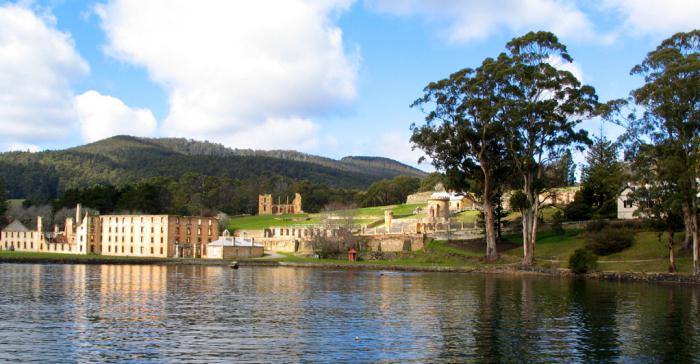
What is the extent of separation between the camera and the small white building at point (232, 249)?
93.8 m

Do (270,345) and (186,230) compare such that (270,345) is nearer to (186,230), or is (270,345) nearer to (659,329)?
(659,329)

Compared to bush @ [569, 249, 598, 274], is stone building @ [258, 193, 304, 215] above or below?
above

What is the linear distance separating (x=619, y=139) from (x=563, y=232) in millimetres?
24274

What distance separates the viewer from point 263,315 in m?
31.6

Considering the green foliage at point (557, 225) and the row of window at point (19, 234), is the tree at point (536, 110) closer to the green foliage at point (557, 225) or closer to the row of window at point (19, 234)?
the green foliage at point (557, 225)

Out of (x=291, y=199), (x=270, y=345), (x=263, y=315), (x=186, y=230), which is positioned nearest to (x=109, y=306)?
(x=263, y=315)

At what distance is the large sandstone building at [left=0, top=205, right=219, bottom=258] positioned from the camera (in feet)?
334

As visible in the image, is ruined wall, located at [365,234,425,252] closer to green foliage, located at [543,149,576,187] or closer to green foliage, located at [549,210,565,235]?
green foliage, located at [549,210,565,235]

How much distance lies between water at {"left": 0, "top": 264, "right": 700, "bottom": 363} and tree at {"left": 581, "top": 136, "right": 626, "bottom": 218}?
11.7 m

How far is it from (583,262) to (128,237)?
69498 millimetres

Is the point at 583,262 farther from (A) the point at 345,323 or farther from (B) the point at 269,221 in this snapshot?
(B) the point at 269,221

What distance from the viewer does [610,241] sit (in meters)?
65.4

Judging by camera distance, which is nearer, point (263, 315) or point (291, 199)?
point (263, 315)

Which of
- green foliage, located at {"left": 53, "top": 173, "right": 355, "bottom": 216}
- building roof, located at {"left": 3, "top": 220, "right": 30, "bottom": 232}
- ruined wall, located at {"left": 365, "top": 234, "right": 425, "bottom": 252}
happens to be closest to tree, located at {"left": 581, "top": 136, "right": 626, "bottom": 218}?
ruined wall, located at {"left": 365, "top": 234, "right": 425, "bottom": 252}
